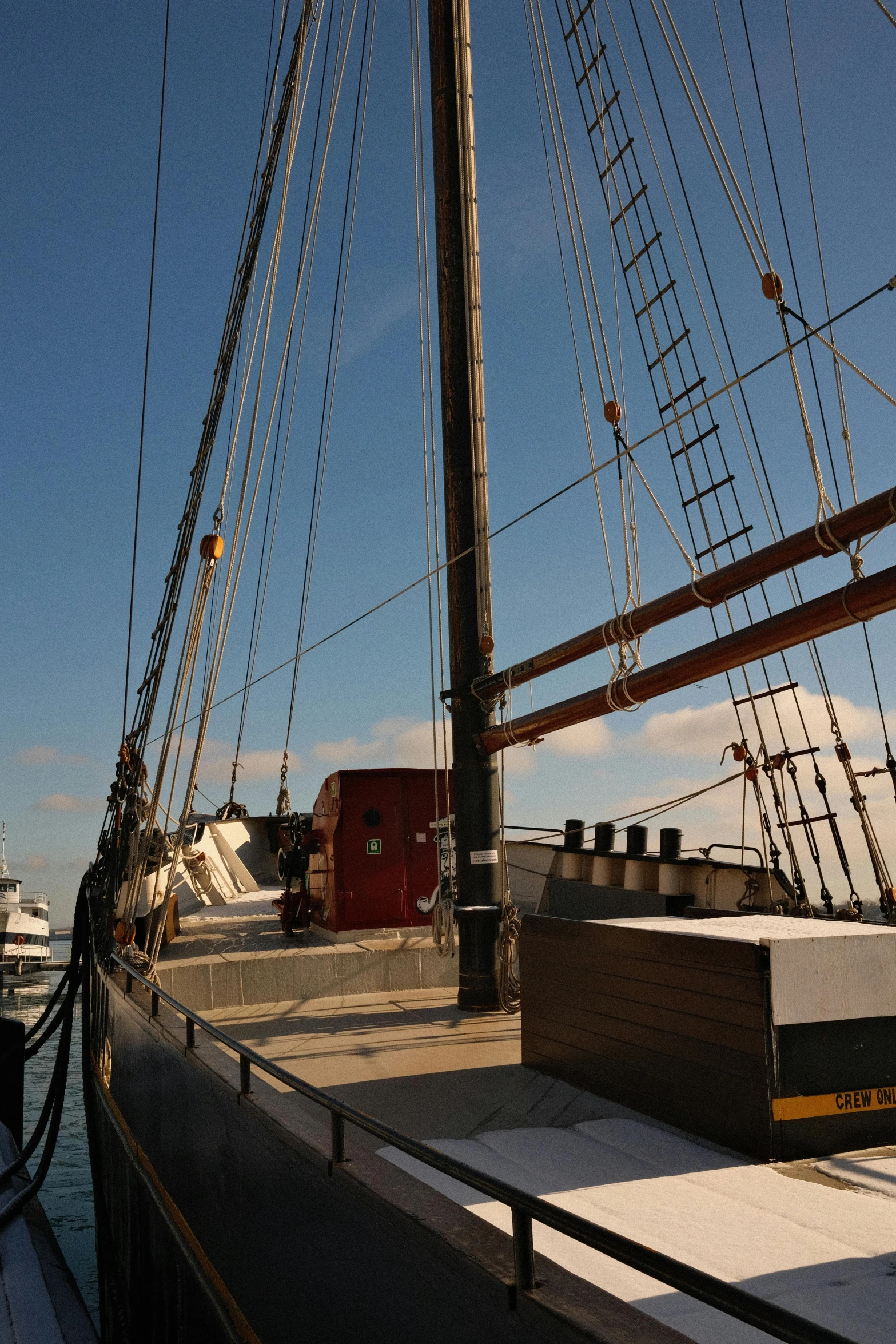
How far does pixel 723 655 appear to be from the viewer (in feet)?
18.6

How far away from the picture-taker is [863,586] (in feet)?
15.5

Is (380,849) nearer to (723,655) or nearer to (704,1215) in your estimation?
(723,655)

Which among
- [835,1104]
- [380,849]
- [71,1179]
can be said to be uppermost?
[380,849]

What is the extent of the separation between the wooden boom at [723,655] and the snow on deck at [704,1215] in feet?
8.19

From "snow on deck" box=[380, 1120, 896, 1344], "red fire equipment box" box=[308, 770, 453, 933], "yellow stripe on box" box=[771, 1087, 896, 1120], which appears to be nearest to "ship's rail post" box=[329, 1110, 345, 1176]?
"snow on deck" box=[380, 1120, 896, 1344]

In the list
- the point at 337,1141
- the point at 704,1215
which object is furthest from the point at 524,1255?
the point at 704,1215

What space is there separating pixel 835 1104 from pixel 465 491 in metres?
5.98

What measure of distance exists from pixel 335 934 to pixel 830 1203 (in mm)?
6499

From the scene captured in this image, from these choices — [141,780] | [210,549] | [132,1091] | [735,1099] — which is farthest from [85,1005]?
[735,1099]

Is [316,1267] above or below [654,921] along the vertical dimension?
below

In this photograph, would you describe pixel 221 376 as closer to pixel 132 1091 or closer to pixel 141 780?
pixel 141 780

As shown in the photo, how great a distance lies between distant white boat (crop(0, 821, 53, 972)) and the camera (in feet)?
182

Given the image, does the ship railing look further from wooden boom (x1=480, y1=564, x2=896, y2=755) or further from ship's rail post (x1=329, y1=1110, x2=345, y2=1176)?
wooden boom (x1=480, y1=564, x2=896, y2=755)

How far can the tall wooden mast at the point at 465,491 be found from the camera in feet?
26.2
